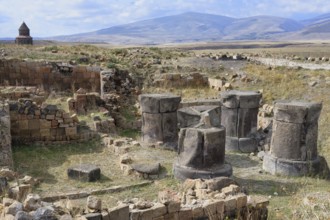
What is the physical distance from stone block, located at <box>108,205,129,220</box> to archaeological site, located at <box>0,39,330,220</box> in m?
0.02

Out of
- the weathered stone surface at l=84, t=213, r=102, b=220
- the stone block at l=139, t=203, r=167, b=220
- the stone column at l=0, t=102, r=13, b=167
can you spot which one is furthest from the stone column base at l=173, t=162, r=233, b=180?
the stone column at l=0, t=102, r=13, b=167

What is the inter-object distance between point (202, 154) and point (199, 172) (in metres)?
0.39

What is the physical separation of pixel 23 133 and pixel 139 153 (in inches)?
138

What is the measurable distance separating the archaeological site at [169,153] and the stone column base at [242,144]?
29 mm

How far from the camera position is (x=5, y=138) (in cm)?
1080

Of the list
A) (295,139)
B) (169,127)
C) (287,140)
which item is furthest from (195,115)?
(295,139)

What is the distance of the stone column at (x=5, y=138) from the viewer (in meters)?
9.93

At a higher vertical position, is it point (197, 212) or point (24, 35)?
point (24, 35)

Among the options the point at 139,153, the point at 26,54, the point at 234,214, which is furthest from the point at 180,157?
the point at 26,54

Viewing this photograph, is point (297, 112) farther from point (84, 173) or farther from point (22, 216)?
point (22, 216)

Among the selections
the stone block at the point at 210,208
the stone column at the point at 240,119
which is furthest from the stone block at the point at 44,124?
the stone block at the point at 210,208

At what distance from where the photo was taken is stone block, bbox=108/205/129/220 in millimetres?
6016

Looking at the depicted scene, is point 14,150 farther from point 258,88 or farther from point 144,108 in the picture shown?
point 258,88

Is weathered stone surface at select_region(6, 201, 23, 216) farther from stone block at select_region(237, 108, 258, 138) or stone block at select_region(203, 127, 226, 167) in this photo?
stone block at select_region(237, 108, 258, 138)
